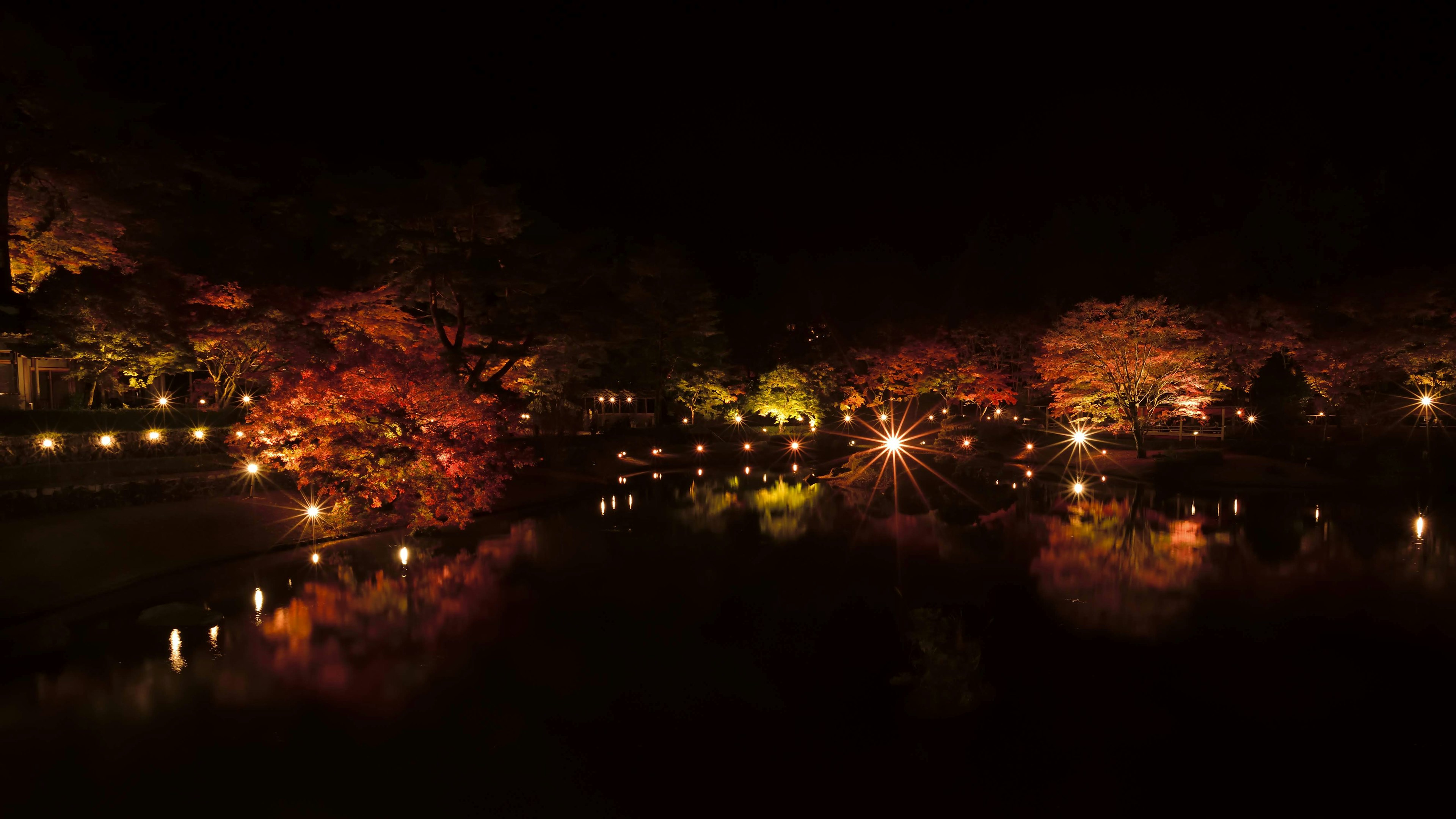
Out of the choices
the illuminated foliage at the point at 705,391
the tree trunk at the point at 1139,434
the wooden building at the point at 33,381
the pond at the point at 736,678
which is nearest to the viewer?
the pond at the point at 736,678

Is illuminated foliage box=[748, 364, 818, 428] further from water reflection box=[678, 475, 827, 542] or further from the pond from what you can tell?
the pond

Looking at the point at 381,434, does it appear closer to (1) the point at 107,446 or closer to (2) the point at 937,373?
(1) the point at 107,446

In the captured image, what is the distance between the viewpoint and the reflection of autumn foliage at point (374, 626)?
9086 millimetres

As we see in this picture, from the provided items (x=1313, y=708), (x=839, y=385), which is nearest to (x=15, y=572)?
(x=1313, y=708)

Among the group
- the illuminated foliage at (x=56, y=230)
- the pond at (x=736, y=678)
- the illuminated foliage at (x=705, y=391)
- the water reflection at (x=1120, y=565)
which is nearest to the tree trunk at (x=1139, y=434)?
the water reflection at (x=1120, y=565)

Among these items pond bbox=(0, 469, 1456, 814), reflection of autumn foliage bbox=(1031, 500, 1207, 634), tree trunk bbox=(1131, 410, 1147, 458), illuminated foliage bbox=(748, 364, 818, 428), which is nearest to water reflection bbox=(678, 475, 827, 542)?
pond bbox=(0, 469, 1456, 814)

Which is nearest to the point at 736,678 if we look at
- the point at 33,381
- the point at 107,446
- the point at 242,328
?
the point at 107,446

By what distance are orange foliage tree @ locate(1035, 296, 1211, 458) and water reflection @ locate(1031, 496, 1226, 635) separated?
446 inches

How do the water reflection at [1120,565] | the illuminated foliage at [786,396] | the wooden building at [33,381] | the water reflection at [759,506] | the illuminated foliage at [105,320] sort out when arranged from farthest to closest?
the illuminated foliage at [786,396] < the wooden building at [33,381] < the water reflection at [759,506] < the illuminated foliage at [105,320] < the water reflection at [1120,565]

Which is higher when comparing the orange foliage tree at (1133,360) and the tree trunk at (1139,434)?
the orange foliage tree at (1133,360)

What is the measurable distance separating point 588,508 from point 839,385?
26.0m

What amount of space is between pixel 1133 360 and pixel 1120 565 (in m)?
19.1

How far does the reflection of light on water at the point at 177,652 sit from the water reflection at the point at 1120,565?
39.8 feet

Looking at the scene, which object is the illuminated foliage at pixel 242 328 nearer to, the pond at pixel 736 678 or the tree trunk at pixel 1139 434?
the pond at pixel 736 678
